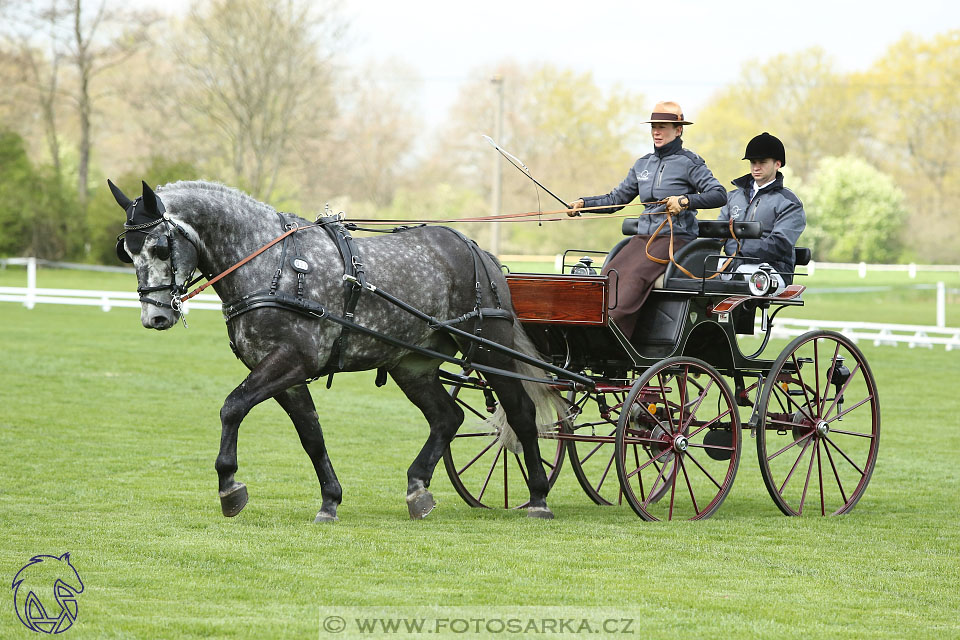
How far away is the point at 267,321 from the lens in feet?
21.2

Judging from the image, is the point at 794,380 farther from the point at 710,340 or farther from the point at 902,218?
the point at 902,218

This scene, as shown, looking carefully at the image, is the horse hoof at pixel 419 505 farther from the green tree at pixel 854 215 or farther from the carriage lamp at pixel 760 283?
the green tree at pixel 854 215

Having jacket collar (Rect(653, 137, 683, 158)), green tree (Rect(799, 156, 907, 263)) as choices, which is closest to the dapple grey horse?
jacket collar (Rect(653, 137, 683, 158))

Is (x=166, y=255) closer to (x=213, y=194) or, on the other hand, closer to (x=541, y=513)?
(x=213, y=194)

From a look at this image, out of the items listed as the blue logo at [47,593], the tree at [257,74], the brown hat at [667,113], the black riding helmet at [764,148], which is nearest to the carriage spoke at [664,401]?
the brown hat at [667,113]

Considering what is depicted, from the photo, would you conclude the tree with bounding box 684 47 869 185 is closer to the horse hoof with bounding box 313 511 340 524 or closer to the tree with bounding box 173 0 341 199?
the tree with bounding box 173 0 341 199

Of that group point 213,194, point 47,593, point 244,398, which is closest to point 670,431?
point 244,398

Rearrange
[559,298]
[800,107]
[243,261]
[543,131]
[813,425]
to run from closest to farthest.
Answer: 1. [243,261]
2. [559,298]
3. [813,425]
4. [543,131]
5. [800,107]

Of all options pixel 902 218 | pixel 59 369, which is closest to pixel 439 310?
pixel 59 369

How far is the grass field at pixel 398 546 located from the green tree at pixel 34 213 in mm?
29564

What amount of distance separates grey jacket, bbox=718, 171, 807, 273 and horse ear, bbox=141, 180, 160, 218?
3773mm

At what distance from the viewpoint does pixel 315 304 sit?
6516mm

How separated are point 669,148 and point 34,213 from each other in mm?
35622

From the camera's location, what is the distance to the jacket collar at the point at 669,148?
760 cm
